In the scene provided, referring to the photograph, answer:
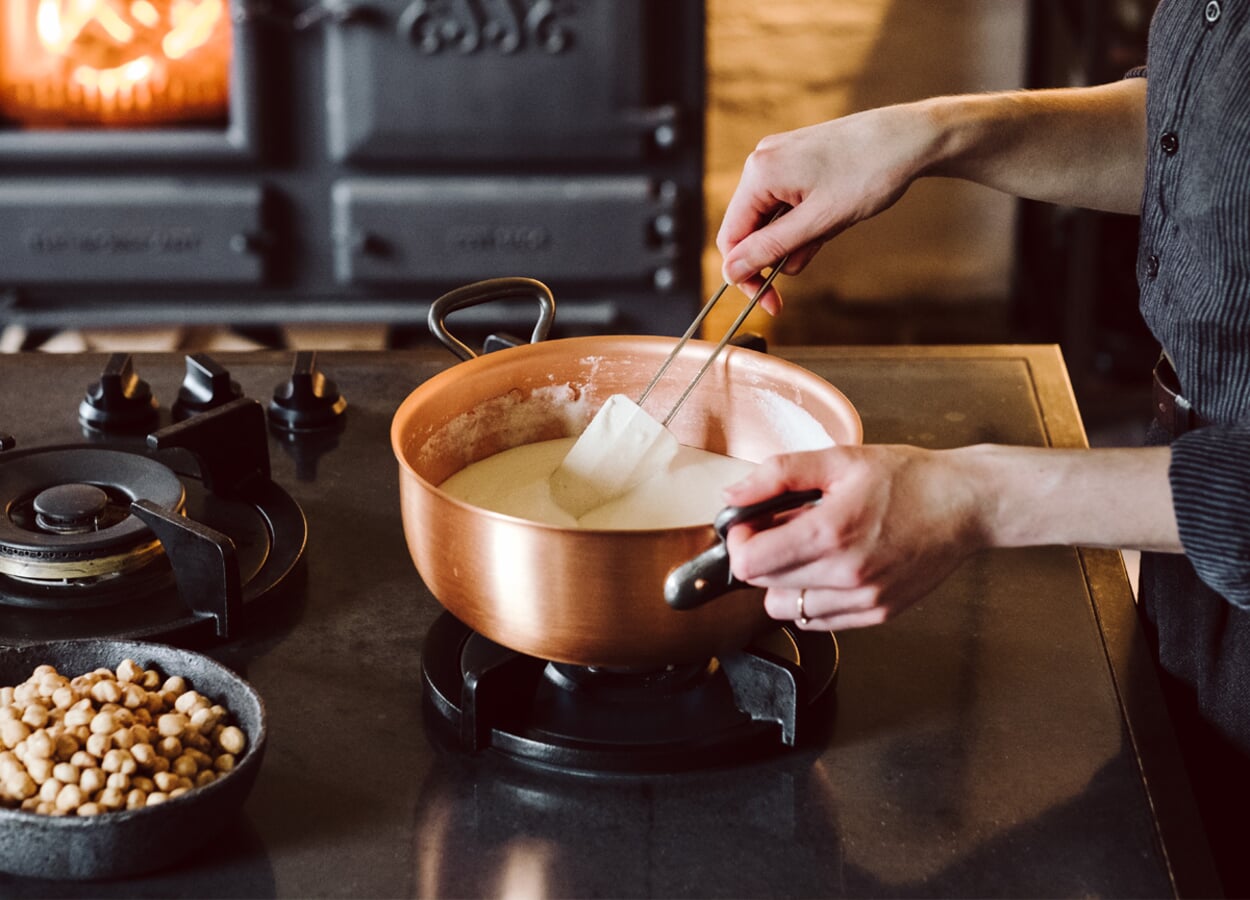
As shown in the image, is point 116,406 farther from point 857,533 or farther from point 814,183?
point 857,533

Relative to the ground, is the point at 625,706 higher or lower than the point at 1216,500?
lower

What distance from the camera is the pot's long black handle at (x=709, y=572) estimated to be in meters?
0.70

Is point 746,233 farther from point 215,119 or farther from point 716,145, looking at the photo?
point 716,145

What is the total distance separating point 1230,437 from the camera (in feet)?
2.48

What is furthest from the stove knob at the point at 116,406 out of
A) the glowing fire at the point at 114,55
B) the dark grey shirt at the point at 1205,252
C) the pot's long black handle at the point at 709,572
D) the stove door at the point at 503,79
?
the glowing fire at the point at 114,55

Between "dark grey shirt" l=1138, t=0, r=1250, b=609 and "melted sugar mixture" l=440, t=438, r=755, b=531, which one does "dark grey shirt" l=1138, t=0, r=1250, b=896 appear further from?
"melted sugar mixture" l=440, t=438, r=755, b=531

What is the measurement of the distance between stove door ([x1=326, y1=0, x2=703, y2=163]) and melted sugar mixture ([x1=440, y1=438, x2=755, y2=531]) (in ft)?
4.72

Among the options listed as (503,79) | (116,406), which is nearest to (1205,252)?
(116,406)

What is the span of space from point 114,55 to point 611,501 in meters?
1.82

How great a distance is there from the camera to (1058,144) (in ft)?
3.64

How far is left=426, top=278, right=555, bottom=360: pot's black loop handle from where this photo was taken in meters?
0.95

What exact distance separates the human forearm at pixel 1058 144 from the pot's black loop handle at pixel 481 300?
0.32 metres

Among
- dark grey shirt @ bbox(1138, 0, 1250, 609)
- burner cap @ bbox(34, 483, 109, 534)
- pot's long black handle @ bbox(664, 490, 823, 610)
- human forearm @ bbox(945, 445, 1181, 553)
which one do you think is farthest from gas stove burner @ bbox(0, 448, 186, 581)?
dark grey shirt @ bbox(1138, 0, 1250, 609)

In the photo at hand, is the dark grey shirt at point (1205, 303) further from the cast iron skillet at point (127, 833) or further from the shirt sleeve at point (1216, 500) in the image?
the cast iron skillet at point (127, 833)
